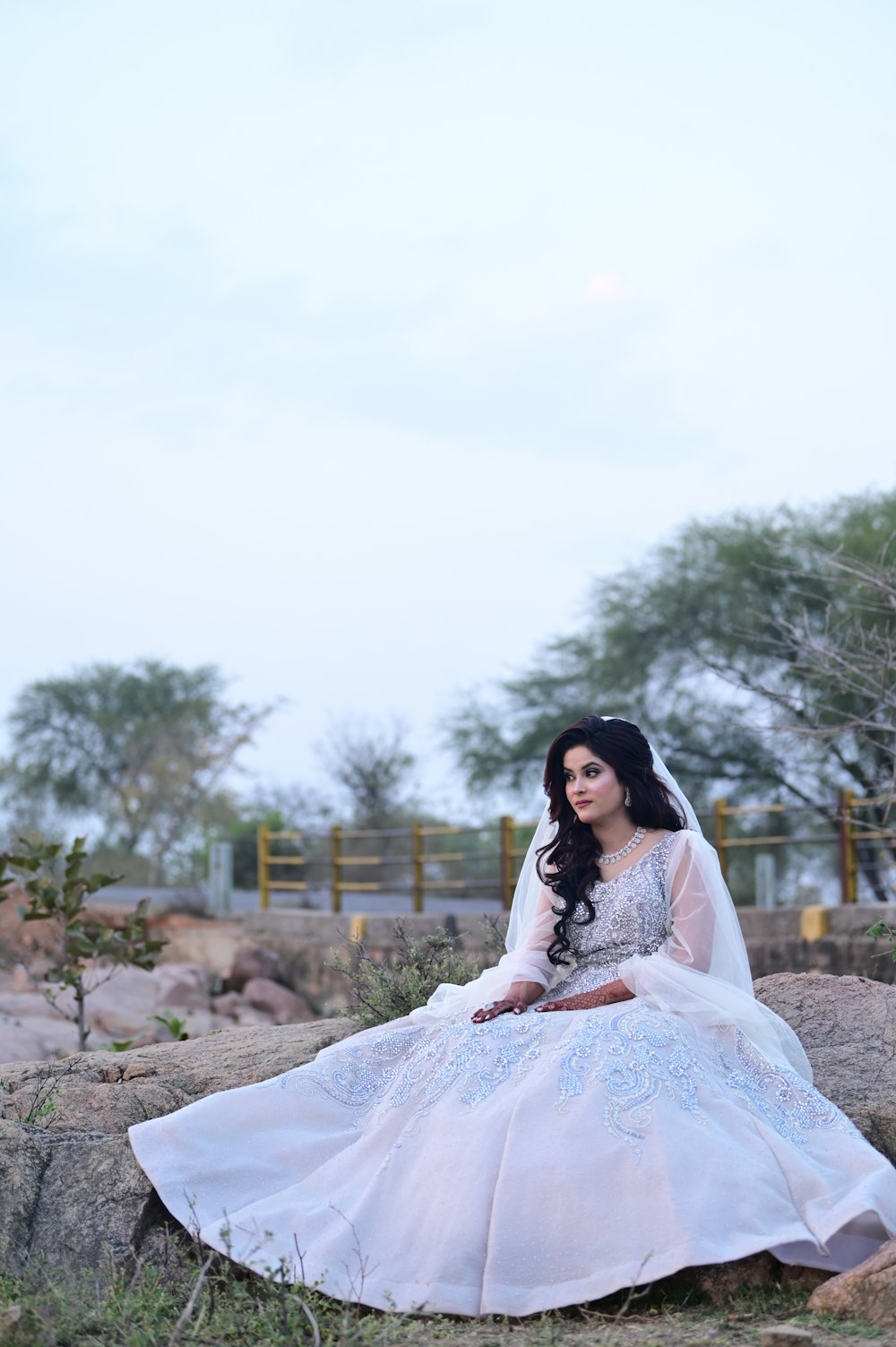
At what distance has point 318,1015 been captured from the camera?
1577cm

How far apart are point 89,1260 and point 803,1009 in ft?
9.32

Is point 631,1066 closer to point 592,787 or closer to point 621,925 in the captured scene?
point 621,925

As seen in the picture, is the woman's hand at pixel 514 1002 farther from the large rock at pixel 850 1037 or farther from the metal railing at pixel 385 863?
the metal railing at pixel 385 863

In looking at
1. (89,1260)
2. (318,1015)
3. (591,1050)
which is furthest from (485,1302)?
(318,1015)

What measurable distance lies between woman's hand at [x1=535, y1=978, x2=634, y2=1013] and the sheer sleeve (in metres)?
0.03

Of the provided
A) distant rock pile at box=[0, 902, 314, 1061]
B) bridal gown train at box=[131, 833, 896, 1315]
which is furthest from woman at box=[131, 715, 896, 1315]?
distant rock pile at box=[0, 902, 314, 1061]

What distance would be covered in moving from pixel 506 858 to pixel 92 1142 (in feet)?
38.8

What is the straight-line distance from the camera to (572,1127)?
3850mm

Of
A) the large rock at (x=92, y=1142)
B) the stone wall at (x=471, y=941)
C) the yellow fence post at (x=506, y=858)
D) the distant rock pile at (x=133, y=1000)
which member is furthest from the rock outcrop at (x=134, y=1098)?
the yellow fence post at (x=506, y=858)

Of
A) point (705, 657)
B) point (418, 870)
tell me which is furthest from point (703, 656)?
point (418, 870)

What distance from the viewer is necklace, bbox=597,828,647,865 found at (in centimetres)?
492

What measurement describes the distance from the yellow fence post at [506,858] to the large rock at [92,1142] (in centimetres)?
1008

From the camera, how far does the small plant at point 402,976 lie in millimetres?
6094

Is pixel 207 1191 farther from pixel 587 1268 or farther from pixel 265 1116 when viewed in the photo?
pixel 587 1268
